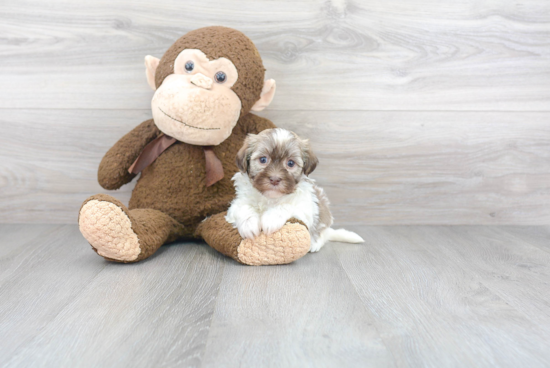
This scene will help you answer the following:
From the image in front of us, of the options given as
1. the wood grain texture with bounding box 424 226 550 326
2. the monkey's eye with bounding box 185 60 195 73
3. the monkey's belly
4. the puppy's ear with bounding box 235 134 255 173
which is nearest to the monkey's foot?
the monkey's belly

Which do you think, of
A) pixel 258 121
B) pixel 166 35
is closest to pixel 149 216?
pixel 258 121

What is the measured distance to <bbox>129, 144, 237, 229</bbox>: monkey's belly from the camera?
62.1 inches

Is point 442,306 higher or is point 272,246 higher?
point 442,306

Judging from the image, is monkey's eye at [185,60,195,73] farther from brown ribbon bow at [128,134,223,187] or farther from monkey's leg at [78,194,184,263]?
monkey's leg at [78,194,184,263]

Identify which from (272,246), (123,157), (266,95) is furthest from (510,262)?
(123,157)

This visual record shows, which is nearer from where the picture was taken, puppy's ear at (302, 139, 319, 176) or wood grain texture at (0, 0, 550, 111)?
puppy's ear at (302, 139, 319, 176)

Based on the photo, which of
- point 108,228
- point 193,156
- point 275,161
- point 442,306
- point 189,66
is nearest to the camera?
point 442,306

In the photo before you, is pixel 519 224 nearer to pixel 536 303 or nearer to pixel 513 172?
pixel 513 172

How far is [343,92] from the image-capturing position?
6.16 ft

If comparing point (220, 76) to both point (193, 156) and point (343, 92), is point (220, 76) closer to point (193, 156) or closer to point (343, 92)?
point (193, 156)

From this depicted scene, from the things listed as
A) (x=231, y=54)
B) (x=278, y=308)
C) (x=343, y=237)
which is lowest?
(x=343, y=237)

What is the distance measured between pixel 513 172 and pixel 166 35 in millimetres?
1613

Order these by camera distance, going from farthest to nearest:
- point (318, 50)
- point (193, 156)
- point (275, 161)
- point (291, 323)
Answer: point (318, 50), point (193, 156), point (275, 161), point (291, 323)

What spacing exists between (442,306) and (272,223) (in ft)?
1.71
